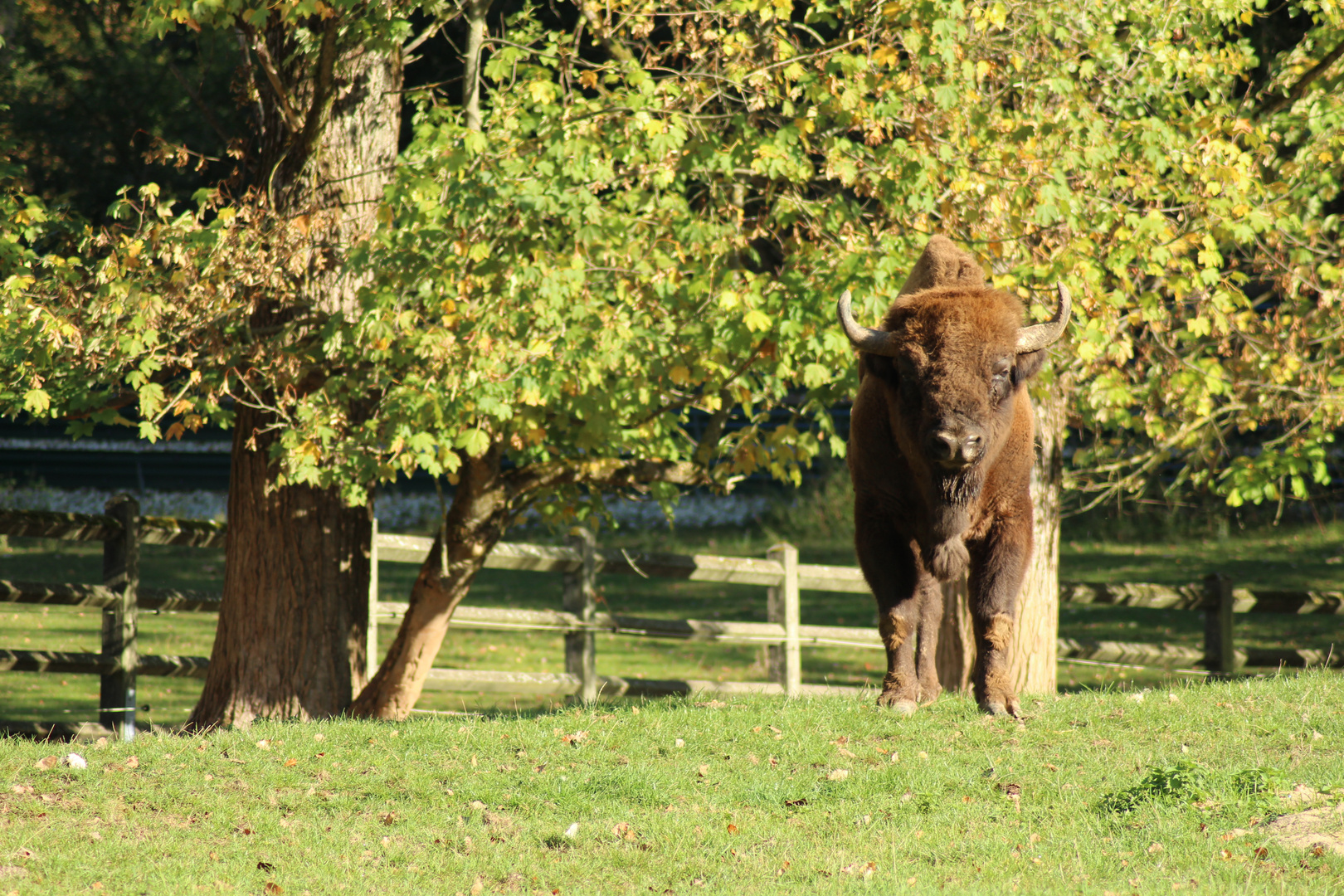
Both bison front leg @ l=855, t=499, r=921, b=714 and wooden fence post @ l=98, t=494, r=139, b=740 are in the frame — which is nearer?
bison front leg @ l=855, t=499, r=921, b=714

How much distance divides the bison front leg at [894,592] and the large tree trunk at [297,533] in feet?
13.7

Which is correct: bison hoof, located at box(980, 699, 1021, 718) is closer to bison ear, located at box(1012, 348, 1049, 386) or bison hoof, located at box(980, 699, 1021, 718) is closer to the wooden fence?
bison ear, located at box(1012, 348, 1049, 386)

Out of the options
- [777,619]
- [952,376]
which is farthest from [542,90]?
[777,619]

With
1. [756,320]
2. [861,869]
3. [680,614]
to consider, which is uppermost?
[756,320]

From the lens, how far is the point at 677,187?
8.69 meters

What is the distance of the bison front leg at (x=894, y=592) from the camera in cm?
701

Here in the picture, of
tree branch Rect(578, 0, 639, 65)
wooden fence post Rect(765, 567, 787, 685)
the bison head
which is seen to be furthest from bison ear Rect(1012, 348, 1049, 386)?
wooden fence post Rect(765, 567, 787, 685)

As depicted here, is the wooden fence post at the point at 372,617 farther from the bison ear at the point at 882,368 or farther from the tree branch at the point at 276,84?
the bison ear at the point at 882,368

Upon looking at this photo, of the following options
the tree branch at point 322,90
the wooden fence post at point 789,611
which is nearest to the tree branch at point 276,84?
the tree branch at point 322,90

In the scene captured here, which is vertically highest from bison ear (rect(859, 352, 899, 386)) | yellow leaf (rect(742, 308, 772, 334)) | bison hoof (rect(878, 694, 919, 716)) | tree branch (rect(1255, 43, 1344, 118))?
tree branch (rect(1255, 43, 1344, 118))

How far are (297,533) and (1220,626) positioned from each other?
817 cm

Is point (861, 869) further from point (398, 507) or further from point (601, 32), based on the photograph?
point (398, 507)

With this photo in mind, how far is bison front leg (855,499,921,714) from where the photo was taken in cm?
701

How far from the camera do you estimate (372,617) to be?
33.7 ft
